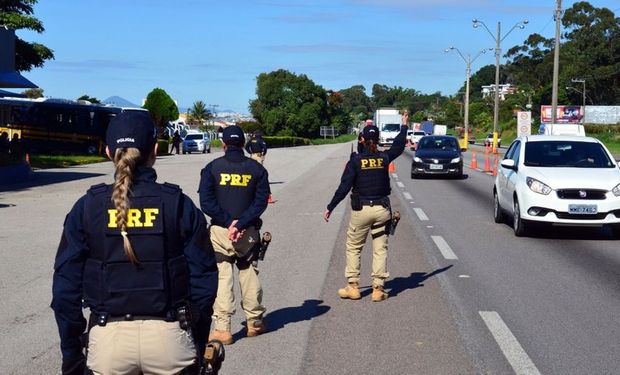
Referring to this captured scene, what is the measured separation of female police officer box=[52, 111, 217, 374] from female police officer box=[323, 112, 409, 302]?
4.89 m

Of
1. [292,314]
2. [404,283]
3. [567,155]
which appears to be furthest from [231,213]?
[567,155]

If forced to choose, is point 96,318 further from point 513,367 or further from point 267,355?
point 513,367

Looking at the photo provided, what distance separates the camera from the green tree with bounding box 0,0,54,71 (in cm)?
3544

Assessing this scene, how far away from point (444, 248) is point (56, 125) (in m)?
39.6

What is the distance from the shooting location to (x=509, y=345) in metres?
6.49

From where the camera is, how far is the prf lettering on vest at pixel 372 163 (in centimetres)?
823

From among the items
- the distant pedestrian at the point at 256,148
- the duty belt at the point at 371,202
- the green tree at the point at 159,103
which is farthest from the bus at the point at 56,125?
the duty belt at the point at 371,202

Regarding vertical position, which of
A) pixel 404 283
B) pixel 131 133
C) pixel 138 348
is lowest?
pixel 404 283

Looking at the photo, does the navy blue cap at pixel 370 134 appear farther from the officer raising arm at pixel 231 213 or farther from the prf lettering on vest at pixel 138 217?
the prf lettering on vest at pixel 138 217

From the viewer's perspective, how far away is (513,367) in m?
5.88

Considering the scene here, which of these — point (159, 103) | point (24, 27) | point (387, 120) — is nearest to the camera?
point (24, 27)

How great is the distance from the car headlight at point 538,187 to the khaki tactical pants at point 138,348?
1041cm

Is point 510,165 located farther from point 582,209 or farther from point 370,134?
point 370,134

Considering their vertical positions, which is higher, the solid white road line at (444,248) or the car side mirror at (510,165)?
the car side mirror at (510,165)
